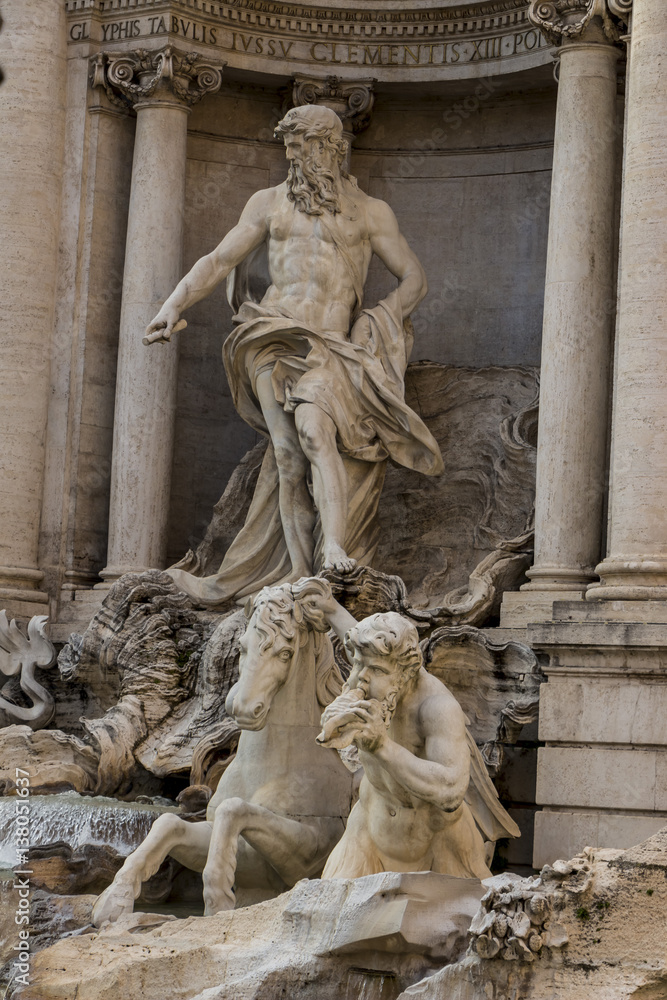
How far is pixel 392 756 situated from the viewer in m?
6.76

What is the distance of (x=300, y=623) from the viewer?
312 inches

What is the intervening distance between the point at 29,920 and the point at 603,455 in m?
4.82

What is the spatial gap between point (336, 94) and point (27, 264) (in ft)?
8.30

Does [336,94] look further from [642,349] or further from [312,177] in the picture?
[642,349]

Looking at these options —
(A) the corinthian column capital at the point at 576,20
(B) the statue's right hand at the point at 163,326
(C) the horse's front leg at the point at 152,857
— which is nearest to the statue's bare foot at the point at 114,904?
(C) the horse's front leg at the point at 152,857

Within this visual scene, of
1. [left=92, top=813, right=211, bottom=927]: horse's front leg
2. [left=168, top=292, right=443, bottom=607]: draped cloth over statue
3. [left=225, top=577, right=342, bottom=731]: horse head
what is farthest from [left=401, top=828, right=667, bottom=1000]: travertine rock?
[left=168, top=292, right=443, bottom=607]: draped cloth over statue

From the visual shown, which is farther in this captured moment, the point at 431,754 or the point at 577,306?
the point at 577,306

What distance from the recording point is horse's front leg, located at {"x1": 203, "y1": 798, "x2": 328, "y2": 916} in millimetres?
7281

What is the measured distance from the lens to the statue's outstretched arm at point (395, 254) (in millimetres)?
11914

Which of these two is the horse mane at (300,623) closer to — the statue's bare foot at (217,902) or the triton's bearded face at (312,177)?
the statue's bare foot at (217,902)

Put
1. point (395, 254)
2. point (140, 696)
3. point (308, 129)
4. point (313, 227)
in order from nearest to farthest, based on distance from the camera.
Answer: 1. point (140, 696)
2. point (308, 129)
3. point (313, 227)
4. point (395, 254)

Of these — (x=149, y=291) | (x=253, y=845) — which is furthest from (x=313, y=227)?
(x=253, y=845)

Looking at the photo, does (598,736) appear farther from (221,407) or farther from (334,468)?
(221,407)

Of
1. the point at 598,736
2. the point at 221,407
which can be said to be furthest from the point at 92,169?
the point at 598,736
